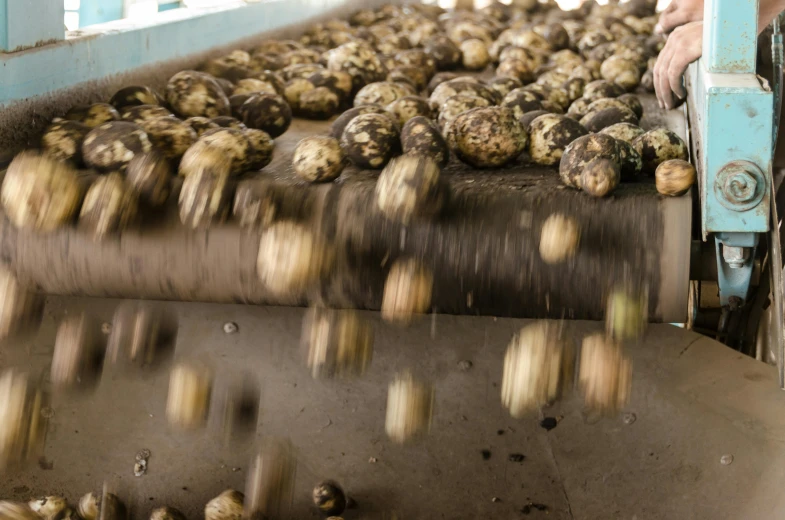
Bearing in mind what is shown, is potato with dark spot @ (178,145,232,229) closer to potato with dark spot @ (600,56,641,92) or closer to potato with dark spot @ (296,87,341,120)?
potato with dark spot @ (296,87,341,120)

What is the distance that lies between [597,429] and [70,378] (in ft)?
4.10

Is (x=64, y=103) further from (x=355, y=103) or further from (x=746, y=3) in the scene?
(x=746, y=3)

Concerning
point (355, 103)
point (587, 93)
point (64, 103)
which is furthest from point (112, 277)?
point (587, 93)

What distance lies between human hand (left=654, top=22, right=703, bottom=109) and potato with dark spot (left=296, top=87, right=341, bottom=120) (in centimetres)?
102

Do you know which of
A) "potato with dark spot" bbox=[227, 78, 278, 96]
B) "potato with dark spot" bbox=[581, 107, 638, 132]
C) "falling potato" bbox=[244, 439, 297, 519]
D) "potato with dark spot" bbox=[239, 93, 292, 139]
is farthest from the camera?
"potato with dark spot" bbox=[227, 78, 278, 96]

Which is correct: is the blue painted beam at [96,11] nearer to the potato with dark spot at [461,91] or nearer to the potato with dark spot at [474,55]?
the potato with dark spot at [474,55]

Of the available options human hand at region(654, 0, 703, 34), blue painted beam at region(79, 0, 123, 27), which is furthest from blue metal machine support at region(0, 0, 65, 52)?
blue painted beam at region(79, 0, 123, 27)

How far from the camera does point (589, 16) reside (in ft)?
14.7

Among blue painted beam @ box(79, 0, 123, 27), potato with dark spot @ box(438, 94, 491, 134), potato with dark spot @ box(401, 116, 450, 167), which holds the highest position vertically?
blue painted beam @ box(79, 0, 123, 27)

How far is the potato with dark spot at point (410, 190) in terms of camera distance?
146 cm

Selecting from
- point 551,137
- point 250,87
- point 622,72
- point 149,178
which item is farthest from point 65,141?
point 622,72

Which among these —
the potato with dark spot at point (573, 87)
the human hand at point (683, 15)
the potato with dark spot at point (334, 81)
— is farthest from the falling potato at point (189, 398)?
the human hand at point (683, 15)

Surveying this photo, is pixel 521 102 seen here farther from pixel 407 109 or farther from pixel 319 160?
pixel 319 160

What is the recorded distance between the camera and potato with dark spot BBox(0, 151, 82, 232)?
1499 mm
